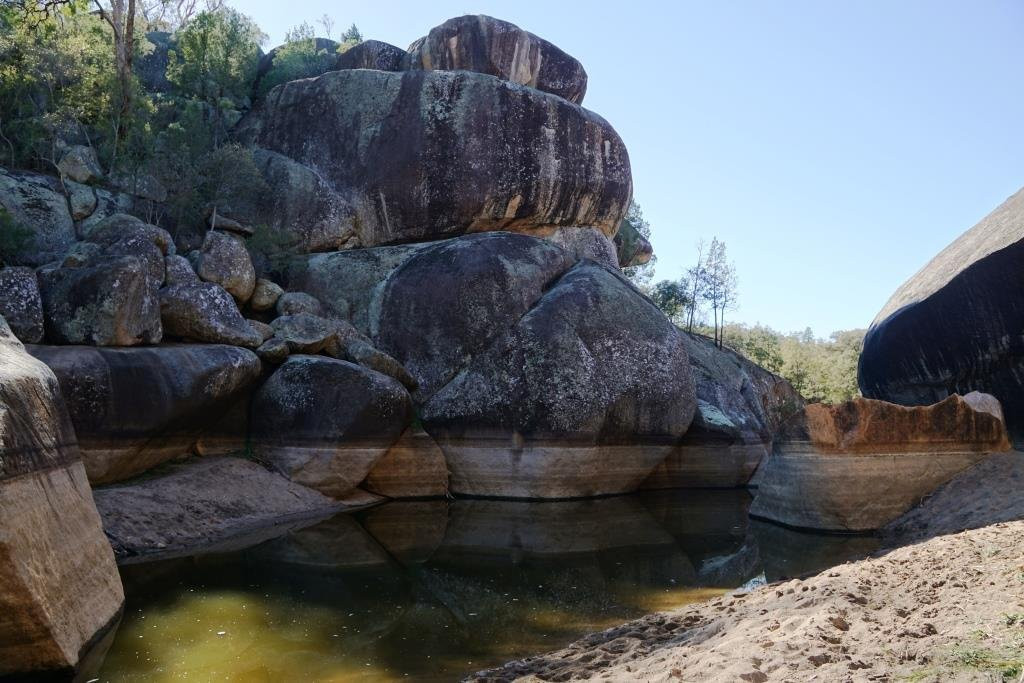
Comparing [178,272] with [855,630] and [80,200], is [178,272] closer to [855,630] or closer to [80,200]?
[80,200]

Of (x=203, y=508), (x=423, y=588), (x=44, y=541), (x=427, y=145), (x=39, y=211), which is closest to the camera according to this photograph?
(x=44, y=541)

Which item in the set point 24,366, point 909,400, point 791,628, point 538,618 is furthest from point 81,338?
point 909,400

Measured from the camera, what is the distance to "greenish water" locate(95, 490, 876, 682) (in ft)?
21.9

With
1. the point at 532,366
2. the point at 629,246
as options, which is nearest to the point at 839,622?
the point at 532,366

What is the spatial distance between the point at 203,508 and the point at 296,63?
17270 millimetres

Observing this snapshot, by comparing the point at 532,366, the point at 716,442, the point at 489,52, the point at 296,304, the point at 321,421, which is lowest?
the point at 716,442

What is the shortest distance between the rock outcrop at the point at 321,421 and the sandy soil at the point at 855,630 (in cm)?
862

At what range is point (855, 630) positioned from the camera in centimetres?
523

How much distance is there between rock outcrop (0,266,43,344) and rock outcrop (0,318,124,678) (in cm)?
462

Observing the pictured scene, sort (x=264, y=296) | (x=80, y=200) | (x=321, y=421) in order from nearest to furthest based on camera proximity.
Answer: (x=321, y=421) < (x=80, y=200) < (x=264, y=296)

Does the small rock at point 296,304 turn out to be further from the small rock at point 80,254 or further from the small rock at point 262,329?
the small rock at point 80,254

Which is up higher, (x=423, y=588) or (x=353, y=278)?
(x=353, y=278)

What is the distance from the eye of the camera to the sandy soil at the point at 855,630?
4309 millimetres

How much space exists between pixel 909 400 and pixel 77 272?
48.3ft
